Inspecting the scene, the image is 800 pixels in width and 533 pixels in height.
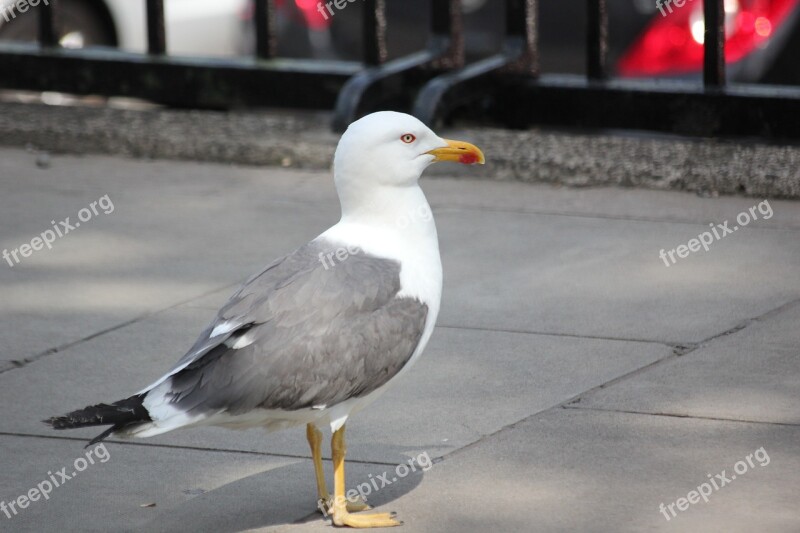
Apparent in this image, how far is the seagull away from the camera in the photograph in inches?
156

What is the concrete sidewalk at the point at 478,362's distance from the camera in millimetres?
4375

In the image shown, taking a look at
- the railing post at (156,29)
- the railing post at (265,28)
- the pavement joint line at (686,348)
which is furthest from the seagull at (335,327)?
the railing post at (156,29)

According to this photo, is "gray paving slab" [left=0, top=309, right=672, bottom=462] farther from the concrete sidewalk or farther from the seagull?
the seagull

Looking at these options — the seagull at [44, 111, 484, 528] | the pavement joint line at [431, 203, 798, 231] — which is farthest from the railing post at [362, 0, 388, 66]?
the seagull at [44, 111, 484, 528]

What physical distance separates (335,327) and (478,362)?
1.55m

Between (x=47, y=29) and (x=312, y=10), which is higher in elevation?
(x=47, y=29)

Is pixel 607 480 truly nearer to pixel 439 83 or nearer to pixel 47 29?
pixel 439 83

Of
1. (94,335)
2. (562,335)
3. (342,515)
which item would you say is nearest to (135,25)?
(94,335)

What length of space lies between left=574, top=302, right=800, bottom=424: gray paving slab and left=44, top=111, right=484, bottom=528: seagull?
44.3 inches

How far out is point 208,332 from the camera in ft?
13.8

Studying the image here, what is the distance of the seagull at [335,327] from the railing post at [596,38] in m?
4.20

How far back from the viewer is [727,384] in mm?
5223

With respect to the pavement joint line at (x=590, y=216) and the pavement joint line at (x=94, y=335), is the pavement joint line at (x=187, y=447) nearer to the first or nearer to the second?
the pavement joint line at (x=94, y=335)

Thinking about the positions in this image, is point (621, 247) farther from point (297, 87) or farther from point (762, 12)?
point (762, 12)
